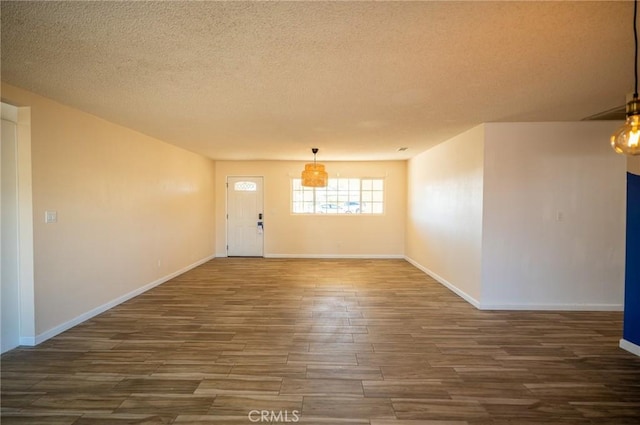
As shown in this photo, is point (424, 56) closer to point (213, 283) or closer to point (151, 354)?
point (151, 354)

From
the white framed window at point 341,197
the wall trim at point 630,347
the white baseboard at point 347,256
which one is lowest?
the wall trim at point 630,347

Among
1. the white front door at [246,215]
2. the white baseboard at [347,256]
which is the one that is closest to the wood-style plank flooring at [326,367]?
the white baseboard at [347,256]

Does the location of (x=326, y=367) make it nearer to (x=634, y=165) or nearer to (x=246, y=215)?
(x=634, y=165)

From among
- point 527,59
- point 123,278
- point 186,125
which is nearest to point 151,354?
point 123,278

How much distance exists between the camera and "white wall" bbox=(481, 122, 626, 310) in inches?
154

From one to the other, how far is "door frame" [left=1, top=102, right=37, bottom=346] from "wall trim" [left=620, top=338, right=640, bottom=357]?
581cm

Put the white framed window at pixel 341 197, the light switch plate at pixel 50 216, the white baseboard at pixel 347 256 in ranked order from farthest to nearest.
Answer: the white framed window at pixel 341 197 → the white baseboard at pixel 347 256 → the light switch plate at pixel 50 216

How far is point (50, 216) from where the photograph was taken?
312 centimetres

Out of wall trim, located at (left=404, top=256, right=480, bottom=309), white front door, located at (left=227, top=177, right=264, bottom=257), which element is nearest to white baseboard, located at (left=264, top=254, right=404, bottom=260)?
white front door, located at (left=227, top=177, right=264, bottom=257)

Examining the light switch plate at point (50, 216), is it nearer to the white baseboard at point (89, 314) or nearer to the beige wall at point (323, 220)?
the white baseboard at point (89, 314)

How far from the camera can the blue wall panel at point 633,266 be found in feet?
9.42

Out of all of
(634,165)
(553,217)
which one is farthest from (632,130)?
(553,217)

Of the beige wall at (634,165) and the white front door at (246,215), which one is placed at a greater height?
the beige wall at (634,165)

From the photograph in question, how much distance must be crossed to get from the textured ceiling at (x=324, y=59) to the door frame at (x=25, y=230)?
40cm
